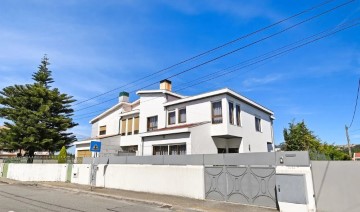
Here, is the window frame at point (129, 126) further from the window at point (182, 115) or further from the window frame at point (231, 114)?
the window frame at point (231, 114)

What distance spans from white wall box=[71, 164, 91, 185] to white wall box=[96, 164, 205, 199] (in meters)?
1.55

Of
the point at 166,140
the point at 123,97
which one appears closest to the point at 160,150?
the point at 166,140

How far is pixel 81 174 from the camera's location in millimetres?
18969

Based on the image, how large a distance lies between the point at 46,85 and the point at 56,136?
29.4 feet

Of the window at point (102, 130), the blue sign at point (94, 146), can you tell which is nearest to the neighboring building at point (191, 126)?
the window at point (102, 130)

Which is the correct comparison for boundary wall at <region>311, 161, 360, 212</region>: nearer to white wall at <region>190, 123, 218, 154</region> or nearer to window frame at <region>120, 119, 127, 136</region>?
white wall at <region>190, 123, 218, 154</region>

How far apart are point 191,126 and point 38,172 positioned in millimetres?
15626

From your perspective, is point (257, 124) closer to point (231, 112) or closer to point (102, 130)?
point (231, 112)

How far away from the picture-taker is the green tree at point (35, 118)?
3030 cm

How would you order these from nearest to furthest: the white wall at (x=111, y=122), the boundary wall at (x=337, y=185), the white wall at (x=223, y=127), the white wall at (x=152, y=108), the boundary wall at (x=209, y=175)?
the boundary wall at (x=337, y=185), the boundary wall at (x=209, y=175), the white wall at (x=223, y=127), the white wall at (x=152, y=108), the white wall at (x=111, y=122)

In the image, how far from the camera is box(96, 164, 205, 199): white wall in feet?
39.8

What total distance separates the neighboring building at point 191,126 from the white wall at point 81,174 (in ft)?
13.4

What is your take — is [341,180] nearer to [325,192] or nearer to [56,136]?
[325,192]

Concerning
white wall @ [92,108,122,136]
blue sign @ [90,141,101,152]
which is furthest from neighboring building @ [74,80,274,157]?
blue sign @ [90,141,101,152]
